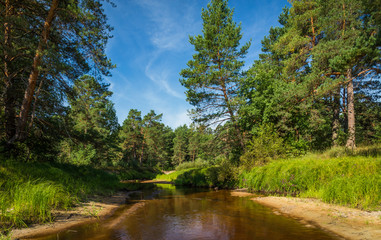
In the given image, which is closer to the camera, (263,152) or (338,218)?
(338,218)

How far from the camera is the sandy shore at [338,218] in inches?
172

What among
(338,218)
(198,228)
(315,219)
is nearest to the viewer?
(198,228)

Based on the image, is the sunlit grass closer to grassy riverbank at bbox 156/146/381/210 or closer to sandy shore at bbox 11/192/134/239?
grassy riverbank at bbox 156/146/381/210

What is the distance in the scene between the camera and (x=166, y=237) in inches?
182

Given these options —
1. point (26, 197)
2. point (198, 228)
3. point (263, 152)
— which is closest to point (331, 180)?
point (198, 228)

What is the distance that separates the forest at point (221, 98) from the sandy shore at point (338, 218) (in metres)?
0.72

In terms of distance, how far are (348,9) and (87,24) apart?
19842 mm

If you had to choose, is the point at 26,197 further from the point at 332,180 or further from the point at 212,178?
the point at 212,178

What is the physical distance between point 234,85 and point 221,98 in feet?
6.17

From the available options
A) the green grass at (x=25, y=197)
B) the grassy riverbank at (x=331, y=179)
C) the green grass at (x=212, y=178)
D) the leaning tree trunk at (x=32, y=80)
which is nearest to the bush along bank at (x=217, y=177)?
the green grass at (x=212, y=178)

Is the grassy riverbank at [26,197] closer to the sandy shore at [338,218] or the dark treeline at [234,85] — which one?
the dark treeline at [234,85]

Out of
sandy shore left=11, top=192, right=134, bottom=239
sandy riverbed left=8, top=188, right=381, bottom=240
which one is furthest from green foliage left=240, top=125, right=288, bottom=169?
→ sandy shore left=11, top=192, right=134, bottom=239

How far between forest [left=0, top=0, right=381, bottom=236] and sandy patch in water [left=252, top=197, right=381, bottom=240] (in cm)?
71

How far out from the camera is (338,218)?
Answer: 5531 millimetres
